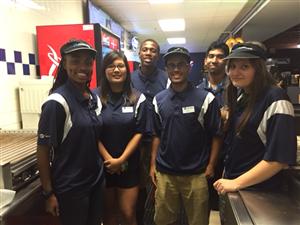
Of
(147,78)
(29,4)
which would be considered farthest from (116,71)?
(29,4)

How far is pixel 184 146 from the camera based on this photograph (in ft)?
6.64

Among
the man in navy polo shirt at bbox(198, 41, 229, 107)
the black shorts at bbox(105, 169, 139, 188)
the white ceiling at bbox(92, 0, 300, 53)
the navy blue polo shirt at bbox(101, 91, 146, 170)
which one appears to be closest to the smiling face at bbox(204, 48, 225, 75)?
the man in navy polo shirt at bbox(198, 41, 229, 107)

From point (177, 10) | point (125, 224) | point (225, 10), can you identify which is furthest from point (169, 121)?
point (225, 10)

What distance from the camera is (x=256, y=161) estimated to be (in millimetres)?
1507

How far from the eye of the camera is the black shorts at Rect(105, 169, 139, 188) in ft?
7.21

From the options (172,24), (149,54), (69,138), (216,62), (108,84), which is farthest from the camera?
(172,24)

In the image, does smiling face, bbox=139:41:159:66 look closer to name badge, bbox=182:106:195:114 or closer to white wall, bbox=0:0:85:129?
name badge, bbox=182:106:195:114

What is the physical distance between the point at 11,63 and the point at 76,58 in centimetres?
105

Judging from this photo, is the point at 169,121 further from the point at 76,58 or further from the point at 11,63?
the point at 11,63

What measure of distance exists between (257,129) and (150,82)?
1.37 metres

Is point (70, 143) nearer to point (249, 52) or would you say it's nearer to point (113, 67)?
point (113, 67)

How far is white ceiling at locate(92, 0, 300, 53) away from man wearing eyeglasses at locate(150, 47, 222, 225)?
132 inches

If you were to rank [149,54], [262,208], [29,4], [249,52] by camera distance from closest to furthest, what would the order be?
[262,208]
[249,52]
[149,54]
[29,4]

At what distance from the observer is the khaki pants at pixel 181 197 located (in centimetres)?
204
